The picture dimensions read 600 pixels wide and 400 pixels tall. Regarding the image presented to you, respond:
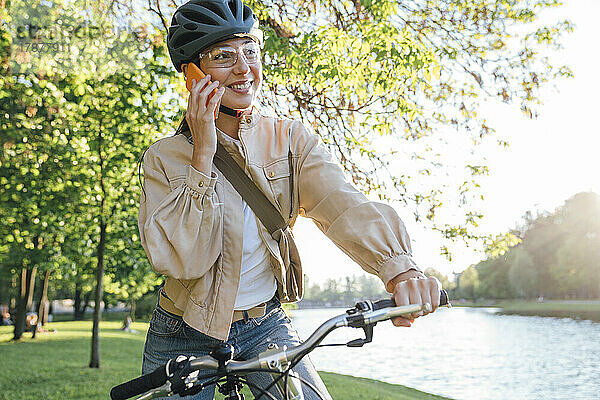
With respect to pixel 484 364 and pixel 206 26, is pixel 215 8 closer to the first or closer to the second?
pixel 206 26

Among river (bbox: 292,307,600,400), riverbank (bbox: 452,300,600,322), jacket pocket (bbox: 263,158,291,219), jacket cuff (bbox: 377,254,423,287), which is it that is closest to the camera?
jacket cuff (bbox: 377,254,423,287)

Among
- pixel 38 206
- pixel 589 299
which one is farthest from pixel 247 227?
pixel 589 299

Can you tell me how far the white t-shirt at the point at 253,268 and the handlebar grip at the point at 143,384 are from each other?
2.32 feet

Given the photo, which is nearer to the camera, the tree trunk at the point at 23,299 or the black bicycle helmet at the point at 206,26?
the black bicycle helmet at the point at 206,26

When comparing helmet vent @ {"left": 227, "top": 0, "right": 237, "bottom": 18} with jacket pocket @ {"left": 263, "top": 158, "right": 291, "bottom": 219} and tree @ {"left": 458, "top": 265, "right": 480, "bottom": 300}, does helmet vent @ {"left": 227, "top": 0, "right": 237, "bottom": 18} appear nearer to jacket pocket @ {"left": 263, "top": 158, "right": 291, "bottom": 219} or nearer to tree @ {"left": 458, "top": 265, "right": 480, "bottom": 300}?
jacket pocket @ {"left": 263, "top": 158, "right": 291, "bottom": 219}

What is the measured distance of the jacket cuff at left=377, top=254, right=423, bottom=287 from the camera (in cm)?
211

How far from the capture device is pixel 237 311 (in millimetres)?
2498

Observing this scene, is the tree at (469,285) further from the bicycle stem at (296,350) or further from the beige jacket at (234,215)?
the bicycle stem at (296,350)

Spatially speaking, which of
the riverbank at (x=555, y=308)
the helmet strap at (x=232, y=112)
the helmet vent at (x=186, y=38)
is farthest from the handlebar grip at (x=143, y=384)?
the riverbank at (x=555, y=308)

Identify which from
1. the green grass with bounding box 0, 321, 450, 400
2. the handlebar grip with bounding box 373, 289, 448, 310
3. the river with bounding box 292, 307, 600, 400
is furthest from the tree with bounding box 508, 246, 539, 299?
the handlebar grip with bounding box 373, 289, 448, 310

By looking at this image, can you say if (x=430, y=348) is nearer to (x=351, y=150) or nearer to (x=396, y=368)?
(x=396, y=368)

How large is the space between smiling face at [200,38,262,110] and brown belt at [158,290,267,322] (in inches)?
32.6

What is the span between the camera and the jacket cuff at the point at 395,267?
83.1 inches

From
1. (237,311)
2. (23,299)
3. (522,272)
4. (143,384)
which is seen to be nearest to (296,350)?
(143,384)
